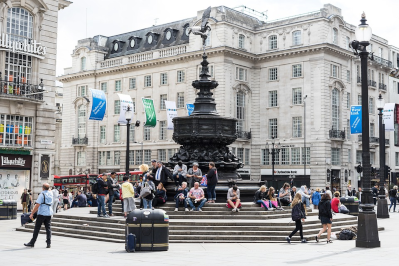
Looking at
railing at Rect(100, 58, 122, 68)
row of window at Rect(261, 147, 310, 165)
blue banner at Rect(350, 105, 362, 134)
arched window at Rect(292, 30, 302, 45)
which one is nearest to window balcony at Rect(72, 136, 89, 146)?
railing at Rect(100, 58, 122, 68)

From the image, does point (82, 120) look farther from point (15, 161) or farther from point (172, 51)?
point (15, 161)

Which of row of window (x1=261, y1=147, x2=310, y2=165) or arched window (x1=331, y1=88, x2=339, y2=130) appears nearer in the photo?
row of window (x1=261, y1=147, x2=310, y2=165)

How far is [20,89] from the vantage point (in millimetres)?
35719

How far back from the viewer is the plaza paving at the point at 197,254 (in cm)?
1354

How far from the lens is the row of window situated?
60.7 m

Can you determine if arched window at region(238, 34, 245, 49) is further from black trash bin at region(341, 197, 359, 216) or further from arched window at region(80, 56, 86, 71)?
black trash bin at region(341, 197, 359, 216)

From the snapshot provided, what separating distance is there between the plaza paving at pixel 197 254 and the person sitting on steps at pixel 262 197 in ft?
11.2

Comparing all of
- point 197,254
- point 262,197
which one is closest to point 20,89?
point 262,197

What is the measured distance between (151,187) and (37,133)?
60.0ft

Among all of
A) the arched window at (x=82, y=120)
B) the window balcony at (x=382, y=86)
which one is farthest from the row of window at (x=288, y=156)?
the arched window at (x=82, y=120)

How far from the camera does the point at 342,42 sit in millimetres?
63375

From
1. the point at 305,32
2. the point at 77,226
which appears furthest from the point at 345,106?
the point at 77,226

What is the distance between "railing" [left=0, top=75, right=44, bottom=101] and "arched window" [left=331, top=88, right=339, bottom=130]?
3464cm

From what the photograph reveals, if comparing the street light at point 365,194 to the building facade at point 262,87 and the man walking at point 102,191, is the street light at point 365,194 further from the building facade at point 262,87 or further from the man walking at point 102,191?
the building facade at point 262,87
